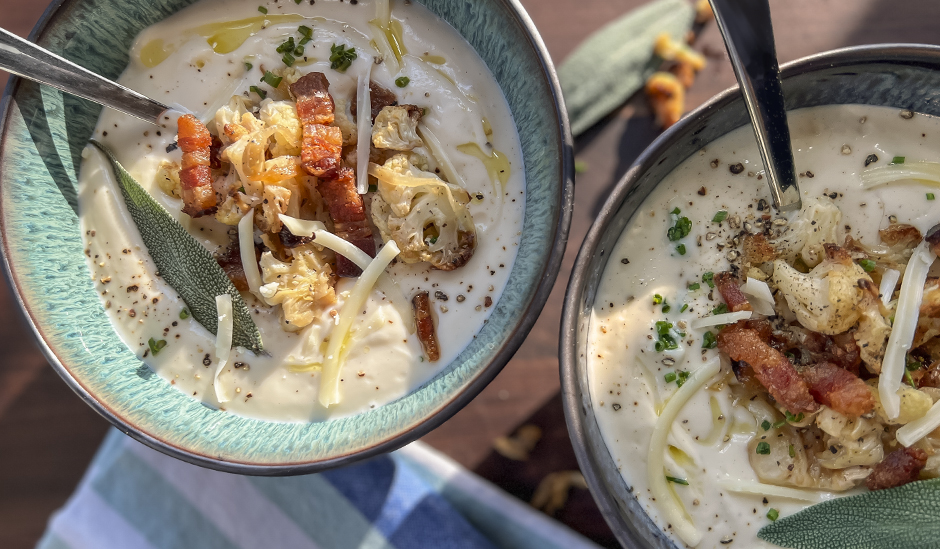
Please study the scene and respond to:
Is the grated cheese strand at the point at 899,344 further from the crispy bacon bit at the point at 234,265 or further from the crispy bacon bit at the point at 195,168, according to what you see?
the crispy bacon bit at the point at 195,168

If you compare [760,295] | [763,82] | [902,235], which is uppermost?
[763,82]

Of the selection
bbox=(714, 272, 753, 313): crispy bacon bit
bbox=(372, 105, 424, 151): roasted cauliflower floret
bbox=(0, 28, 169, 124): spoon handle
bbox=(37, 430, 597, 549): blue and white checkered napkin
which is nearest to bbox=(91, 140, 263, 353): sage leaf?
bbox=(0, 28, 169, 124): spoon handle

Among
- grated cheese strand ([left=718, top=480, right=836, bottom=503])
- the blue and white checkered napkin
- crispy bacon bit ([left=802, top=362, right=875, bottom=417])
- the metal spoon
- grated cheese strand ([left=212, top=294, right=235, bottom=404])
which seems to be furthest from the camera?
the blue and white checkered napkin

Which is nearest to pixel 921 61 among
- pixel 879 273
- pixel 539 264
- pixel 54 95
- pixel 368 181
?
pixel 879 273

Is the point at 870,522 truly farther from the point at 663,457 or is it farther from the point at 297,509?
the point at 297,509

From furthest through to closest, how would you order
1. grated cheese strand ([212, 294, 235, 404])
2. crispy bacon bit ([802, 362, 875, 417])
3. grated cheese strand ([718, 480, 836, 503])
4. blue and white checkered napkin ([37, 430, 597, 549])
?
blue and white checkered napkin ([37, 430, 597, 549]), grated cheese strand ([212, 294, 235, 404]), grated cheese strand ([718, 480, 836, 503]), crispy bacon bit ([802, 362, 875, 417])

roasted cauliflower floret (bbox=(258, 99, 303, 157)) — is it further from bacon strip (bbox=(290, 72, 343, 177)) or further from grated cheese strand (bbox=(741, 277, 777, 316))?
grated cheese strand (bbox=(741, 277, 777, 316))

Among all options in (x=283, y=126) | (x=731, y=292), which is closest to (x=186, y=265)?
(x=283, y=126)
